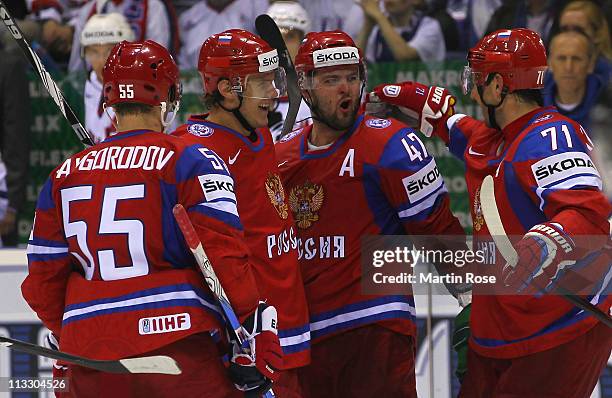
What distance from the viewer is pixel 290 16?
5523mm

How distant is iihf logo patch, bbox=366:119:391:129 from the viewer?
153 inches

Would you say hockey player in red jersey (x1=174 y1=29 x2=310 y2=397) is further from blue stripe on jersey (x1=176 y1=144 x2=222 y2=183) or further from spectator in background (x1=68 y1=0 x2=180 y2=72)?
spectator in background (x1=68 y1=0 x2=180 y2=72)

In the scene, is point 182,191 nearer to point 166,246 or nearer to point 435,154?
point 166,246

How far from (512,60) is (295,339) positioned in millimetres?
1044

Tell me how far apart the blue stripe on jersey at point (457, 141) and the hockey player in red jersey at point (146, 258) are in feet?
3.55

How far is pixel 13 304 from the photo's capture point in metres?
4.64

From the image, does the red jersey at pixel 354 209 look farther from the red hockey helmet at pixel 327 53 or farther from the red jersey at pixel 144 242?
the red jersey at pixel 144 242

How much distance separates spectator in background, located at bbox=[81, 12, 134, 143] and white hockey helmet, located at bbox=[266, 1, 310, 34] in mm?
714

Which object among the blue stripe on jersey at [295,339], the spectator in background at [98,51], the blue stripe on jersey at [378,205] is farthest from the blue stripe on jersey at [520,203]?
the spectator in background at [98,51]

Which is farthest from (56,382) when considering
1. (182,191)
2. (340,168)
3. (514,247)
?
(514,247)

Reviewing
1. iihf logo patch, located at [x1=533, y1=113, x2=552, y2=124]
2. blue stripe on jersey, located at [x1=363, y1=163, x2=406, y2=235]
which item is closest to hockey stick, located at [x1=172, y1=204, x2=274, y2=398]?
blue stripe on jersey, located at [x1=363, y1=163, x2=406, y2=235]

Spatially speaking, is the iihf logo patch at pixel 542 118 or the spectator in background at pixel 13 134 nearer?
the iihf logo patch at pixel 542 118

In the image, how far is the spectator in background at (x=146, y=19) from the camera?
597 cm

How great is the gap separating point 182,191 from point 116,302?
33 centimetres
